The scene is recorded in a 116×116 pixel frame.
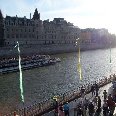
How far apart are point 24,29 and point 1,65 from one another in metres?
60.0

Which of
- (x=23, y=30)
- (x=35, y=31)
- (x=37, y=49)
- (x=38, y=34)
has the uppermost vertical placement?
(x=23, y=30)

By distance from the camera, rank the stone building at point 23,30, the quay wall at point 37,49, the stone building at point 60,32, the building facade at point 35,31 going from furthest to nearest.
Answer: the stone building at point 60,32 → the building facade at point 35,31 → the stone building at point 23,30 → the quay wall at point 37,49

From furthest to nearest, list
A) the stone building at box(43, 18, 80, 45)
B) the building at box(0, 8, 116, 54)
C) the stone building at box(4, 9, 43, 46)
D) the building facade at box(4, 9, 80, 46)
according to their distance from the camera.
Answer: the stone building at box(43, 18, 80, 45)
the building facade at box(4, 9, 80, 46)
the stone building at box(4, 9, 43, 46)
the building at box(0, 8, 116, 54)

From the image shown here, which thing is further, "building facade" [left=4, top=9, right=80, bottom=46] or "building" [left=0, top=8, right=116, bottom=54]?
"building facade" [left=4, top=9, right=80, bottom=46]

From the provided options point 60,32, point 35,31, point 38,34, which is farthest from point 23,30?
point 60,32

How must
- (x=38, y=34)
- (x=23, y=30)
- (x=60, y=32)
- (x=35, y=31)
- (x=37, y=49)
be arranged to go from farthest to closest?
(x=60, y=32) → (x=38, y=34) → (x=35, y=31) → (x=23, y=30) → (x=37, y=49)

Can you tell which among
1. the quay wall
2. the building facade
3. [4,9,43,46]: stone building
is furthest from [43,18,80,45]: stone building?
[4,9,43,46]: stone building

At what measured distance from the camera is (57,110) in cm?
2225

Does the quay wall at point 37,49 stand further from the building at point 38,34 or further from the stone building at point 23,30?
the stone building at point 23,30

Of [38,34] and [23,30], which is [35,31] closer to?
[38,34]

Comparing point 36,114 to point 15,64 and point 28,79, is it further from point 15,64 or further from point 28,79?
point 15,64

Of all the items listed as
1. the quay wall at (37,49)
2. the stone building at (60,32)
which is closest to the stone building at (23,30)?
the stone building at (60,32)

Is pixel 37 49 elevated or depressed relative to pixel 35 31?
depressed

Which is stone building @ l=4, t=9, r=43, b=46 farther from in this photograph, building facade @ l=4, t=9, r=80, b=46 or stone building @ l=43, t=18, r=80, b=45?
stone building @ l=43, t=18, r=80, b=45
